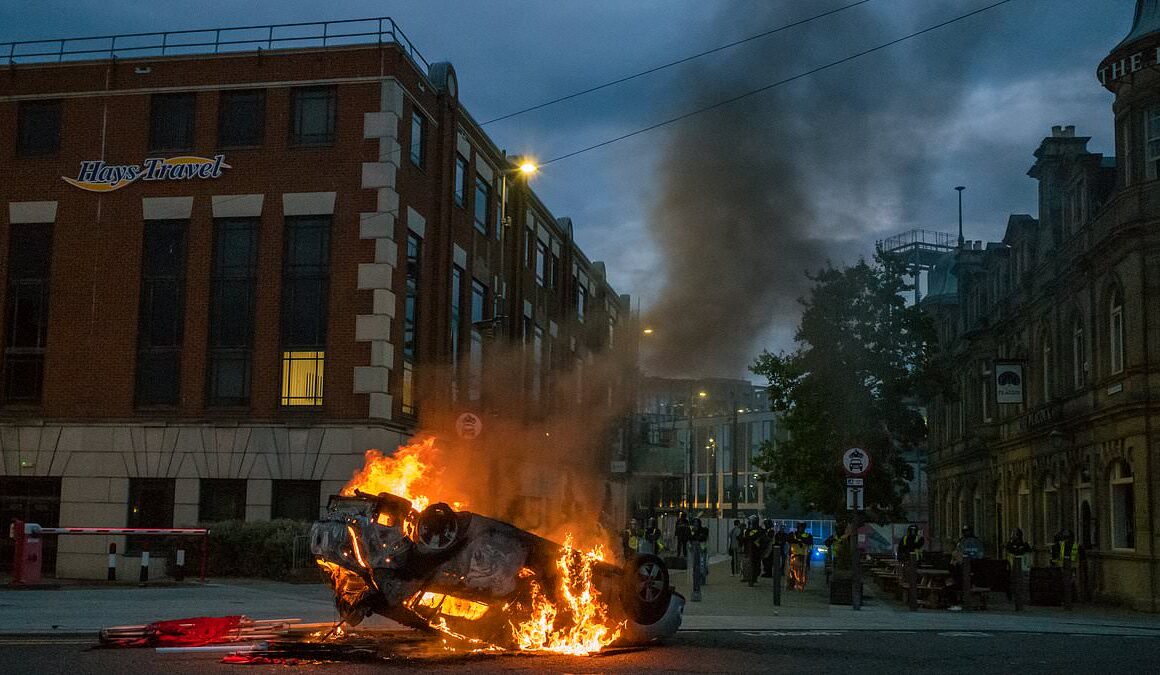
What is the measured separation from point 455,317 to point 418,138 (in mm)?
5505

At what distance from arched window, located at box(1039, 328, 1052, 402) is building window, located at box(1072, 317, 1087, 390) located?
2554 mm

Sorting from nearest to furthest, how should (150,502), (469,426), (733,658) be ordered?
(733,658) < (469,426) < (150,502)

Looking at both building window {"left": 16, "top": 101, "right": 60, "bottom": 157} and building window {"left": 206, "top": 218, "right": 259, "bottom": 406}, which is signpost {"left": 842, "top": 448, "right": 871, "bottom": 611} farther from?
building window {"left": 16, "top": 101, "right": 60, "bottom": 157}

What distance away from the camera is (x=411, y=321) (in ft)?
92.5

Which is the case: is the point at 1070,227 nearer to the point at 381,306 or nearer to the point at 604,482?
the point at 604,482

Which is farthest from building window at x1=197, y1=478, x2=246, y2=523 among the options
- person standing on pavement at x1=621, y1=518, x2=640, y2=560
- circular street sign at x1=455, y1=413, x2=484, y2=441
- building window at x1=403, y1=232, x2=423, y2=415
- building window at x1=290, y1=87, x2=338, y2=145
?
person standing on pavement at x1=621, y1=518, x2=640, y2=560

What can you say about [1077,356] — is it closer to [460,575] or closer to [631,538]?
[631,538]

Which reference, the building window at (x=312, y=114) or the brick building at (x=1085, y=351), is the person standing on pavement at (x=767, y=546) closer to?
the brick building at (x=1085, y=351)

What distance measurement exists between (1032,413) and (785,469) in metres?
6.99

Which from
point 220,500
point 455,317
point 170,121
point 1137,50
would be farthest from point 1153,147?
point 170,121

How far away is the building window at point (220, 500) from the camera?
2564 cm

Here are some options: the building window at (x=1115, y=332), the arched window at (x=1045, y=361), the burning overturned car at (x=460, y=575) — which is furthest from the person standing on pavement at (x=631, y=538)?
the burning overturned car at (x=460, y=575)

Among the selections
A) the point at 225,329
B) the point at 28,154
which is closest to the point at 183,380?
the point at 225,329

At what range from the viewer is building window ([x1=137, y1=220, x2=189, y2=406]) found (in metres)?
26.5
